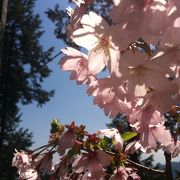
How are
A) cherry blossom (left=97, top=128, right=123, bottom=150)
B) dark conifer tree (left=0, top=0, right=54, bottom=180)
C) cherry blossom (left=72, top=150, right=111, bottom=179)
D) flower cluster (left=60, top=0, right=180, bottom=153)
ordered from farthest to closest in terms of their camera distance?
dark conifer tree (left=0, top=0, right=54, bottom=180)
cherry blossom (left=97, top=128, right=123, bottom=150)
cherry blossom (left=72, top=150, right=111, bottom=179)
flower cluster (left=60, top=0, right=180, bottom=153)

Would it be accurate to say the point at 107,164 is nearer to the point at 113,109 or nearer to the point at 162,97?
the point at 113,109

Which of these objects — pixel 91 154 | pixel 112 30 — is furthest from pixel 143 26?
pixel 91 154

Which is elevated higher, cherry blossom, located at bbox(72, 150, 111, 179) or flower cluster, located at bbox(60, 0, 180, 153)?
flower cluster, located at bbox(60, 0, 180, 153)

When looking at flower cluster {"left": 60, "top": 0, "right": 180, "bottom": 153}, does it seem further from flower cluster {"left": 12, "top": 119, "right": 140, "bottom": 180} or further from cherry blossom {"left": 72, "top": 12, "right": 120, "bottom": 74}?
flower cluster {"left": 12, "top": 119, "right": 140, "bottom": 180}

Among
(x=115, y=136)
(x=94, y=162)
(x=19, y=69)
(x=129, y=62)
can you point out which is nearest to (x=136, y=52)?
(x=129, y=62)

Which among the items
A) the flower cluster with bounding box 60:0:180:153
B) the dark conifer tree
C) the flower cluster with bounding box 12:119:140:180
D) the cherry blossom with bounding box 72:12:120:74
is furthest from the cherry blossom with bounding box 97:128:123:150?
the dark conifer tree

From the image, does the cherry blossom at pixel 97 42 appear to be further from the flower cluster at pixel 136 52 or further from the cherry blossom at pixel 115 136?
the cherry blossom at pixel 115 136

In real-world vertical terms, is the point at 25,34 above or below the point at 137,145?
above

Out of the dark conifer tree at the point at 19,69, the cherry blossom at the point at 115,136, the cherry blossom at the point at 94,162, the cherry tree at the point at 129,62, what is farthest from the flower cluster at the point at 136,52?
the dark conifer tree at the point at 19,69

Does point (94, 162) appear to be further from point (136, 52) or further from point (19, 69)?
point (19, 69)
